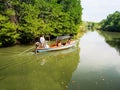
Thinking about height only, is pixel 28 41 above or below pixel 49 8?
below

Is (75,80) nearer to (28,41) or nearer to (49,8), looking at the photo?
(28,41)

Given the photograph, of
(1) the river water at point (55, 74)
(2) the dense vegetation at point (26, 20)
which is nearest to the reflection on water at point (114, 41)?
(2) the dense vegetation at point (26, 20)

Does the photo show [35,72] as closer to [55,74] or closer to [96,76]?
[55,74]

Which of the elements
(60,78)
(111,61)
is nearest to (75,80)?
(60,78)

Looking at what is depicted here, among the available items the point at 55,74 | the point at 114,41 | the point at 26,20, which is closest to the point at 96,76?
the point at 55,74

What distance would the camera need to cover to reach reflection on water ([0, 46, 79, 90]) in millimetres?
14688

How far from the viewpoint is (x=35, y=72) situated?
18.3 m

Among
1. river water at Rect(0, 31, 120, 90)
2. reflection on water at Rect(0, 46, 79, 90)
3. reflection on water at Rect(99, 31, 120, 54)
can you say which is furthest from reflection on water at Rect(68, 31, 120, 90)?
reflection on water at Rect(99, 31, 120, 54)

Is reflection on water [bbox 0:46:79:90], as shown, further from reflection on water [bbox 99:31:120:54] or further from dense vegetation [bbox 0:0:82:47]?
reflection on water [bbox 99:31:120:54]

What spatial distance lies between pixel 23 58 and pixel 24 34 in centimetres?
1168

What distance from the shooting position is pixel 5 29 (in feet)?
97.9

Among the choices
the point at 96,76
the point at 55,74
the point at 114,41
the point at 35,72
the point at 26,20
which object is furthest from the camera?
the point at 114,41

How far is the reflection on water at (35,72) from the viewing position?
48.2 ft

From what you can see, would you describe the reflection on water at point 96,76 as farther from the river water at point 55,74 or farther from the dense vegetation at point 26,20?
the dense vegetation at point 26,20
